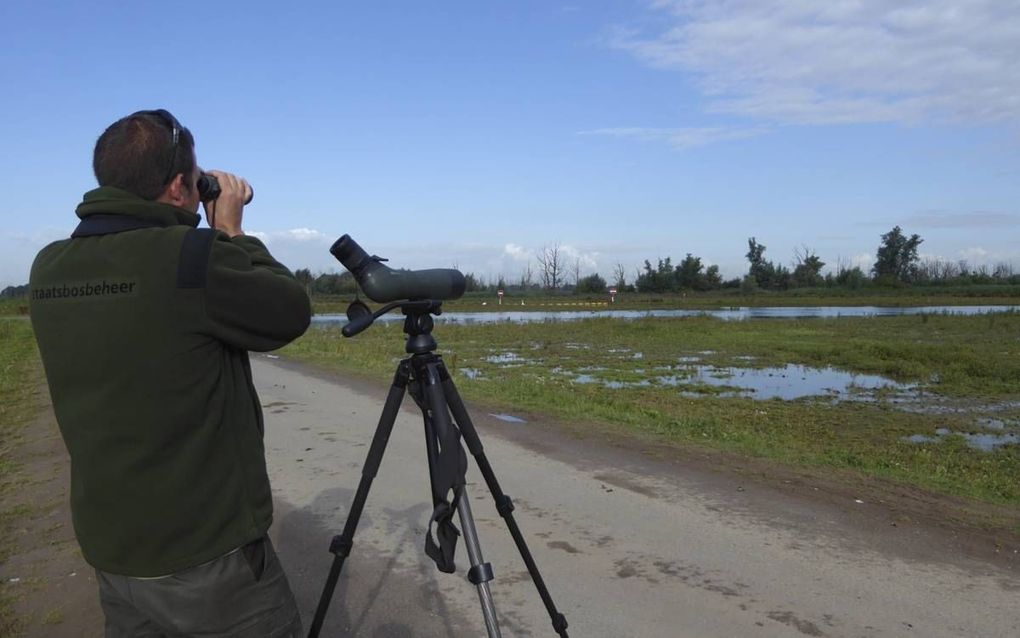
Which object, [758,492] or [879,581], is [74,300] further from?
[758,492]

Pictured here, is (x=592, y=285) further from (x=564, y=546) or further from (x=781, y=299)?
(x=564, y=546)

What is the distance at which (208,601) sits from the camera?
1.76m

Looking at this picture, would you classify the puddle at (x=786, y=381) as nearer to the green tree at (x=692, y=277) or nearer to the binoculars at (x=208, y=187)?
the binoculars at (x=208, y=187)

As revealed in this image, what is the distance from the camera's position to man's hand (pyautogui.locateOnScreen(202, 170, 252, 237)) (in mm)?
1961

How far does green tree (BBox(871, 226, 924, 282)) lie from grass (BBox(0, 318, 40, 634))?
92801mm

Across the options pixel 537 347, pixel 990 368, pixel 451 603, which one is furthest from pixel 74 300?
pixel 537 347

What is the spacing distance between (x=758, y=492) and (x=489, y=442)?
2.69 m

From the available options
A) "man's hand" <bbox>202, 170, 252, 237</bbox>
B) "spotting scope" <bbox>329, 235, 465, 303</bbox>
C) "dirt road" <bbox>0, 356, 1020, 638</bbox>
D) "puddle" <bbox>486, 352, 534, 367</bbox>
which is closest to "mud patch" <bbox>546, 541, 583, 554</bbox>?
"dirt road" <bbox>0, 356, 1020, 638</bbox>

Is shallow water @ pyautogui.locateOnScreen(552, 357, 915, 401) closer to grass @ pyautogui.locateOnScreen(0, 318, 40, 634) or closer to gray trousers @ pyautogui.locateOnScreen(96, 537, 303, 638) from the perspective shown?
grass @ pyautogui.locateOnScreen(0, 318, 40, 634)

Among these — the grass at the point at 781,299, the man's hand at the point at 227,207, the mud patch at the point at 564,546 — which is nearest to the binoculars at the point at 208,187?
the man's hand at the point at 227,207

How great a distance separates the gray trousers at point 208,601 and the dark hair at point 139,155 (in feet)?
3.00

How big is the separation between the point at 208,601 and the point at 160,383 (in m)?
0.53

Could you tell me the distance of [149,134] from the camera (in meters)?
1.80

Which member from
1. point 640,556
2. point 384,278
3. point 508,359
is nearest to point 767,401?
point 508,359
